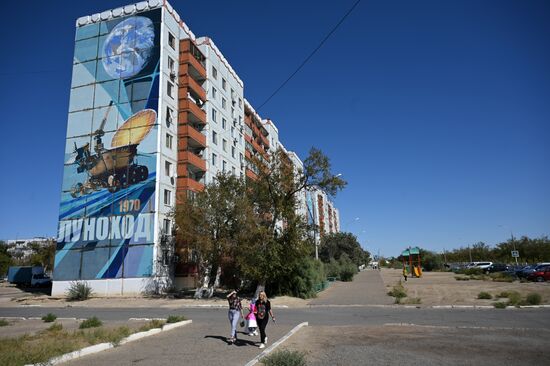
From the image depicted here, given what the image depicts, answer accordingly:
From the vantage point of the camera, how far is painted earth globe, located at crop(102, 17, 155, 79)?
41750 mm

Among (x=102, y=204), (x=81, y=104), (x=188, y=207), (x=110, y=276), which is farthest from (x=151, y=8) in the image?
(x=110, y=276)

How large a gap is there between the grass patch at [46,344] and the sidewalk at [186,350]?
58cm

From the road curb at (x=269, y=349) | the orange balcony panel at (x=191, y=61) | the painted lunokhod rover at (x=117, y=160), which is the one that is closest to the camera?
the road curb at (x=269, y=349)

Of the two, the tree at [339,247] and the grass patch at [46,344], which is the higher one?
the tree at [339,247]

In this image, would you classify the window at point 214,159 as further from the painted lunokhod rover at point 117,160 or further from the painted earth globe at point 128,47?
the painted earth globe at point 128,47

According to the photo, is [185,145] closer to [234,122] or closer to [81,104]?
[81,104]

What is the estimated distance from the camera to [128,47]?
42.4 m

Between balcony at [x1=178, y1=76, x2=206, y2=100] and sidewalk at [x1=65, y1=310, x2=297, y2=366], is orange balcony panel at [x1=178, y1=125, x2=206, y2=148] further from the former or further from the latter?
sidewalk at [x1=65, y1=310, x2=297, y2=366]

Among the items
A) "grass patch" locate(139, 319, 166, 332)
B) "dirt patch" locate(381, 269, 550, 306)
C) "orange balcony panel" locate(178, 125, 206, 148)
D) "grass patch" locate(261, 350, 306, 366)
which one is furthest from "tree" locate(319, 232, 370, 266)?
"grass patch" locate(261, 350, 306, 366)

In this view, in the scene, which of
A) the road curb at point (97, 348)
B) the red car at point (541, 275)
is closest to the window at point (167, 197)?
the road curb at point (97, 348)

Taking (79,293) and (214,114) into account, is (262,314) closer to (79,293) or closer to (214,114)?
(79,293)

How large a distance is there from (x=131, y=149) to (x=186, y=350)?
32655 millimetres

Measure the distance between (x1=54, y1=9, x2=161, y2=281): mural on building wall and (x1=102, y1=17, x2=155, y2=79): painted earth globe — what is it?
4.1 inches

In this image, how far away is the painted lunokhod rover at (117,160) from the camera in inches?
1537
